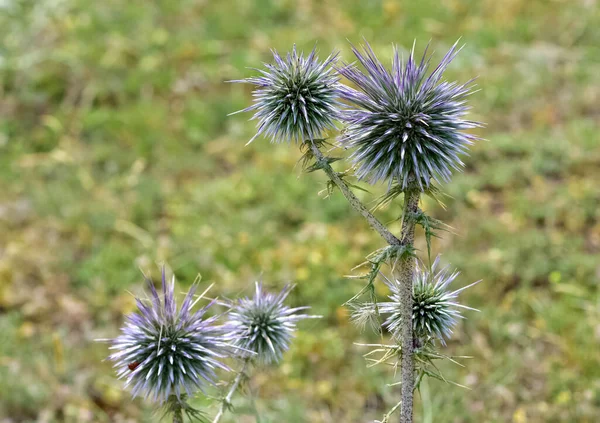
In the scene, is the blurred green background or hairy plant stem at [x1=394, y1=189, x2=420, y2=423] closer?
hairy plant stem at [x1=394, y1=189, x2=420, y2=423]

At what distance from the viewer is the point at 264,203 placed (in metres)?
5.85

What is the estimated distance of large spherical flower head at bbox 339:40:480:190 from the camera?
1689 mm

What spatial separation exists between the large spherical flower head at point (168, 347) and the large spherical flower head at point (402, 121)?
716 mm

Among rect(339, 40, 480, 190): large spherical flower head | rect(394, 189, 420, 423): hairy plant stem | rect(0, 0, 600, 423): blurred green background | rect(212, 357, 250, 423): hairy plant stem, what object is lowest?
rect(212, 357, 250, 423): hairy plant stem

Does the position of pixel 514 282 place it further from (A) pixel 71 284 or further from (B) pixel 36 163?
(B) pixel 36 163

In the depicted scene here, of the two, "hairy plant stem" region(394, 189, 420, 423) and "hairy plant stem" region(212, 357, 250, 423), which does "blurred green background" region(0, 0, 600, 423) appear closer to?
"hairy plant stem" region(212, 357, 250, 423)

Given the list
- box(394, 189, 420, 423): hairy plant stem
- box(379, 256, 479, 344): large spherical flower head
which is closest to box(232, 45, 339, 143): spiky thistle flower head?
box(394, 189, 420, 423): hairy plant stem

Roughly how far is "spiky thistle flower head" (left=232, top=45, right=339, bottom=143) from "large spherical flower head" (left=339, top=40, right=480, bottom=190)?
80 millimetres

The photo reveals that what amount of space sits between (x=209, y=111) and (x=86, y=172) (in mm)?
1551

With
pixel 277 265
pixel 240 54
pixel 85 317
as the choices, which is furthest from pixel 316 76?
pixel 240 54

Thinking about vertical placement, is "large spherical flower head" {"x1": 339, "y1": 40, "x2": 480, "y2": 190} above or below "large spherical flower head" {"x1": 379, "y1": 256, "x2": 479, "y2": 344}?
above

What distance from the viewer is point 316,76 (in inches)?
71.0

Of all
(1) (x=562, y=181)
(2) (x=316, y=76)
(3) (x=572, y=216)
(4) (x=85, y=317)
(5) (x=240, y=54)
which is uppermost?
(5) (x=240, y=54)

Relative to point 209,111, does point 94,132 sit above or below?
below
